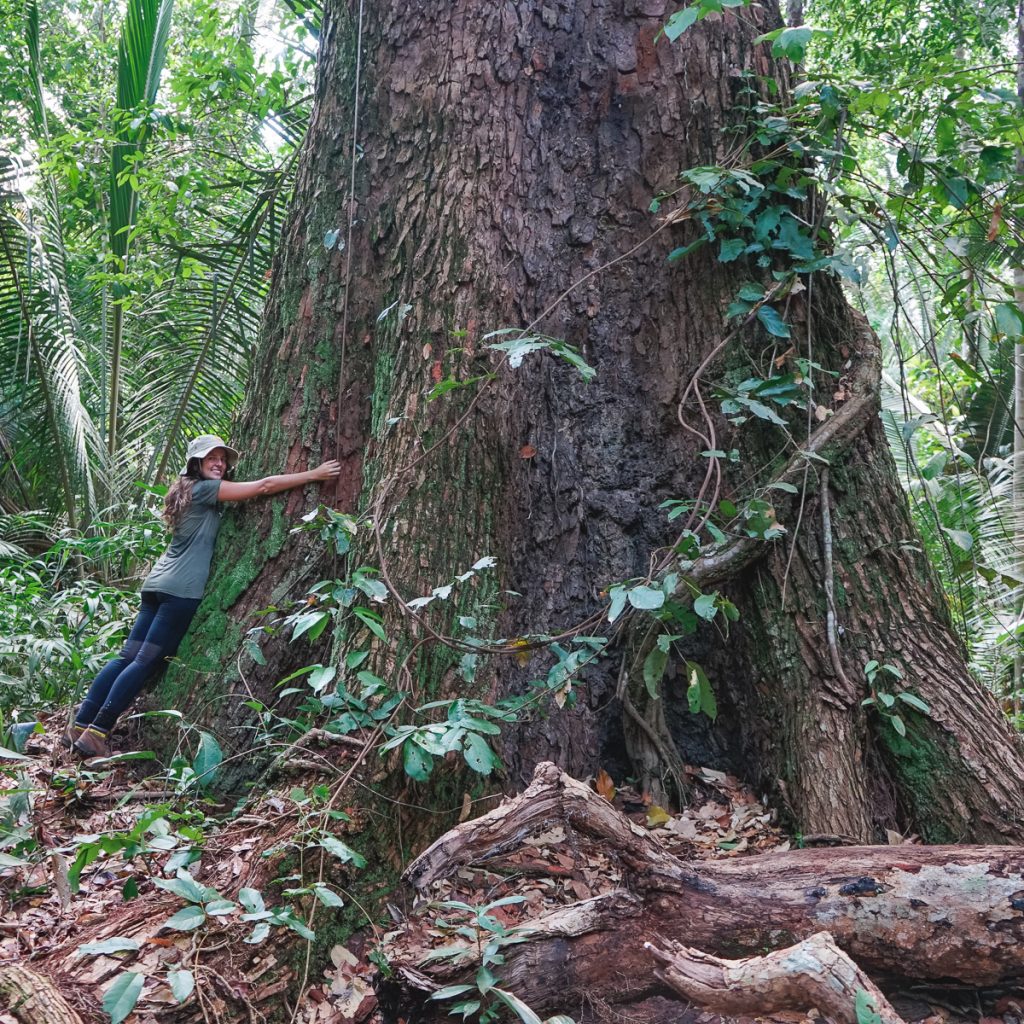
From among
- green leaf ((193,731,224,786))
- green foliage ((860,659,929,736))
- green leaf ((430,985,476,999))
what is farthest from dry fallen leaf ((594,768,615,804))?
green leaf ((193,731,224,786))

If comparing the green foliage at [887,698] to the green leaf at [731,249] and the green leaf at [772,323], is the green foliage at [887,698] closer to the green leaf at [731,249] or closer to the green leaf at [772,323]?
the green leaf at [772,323]

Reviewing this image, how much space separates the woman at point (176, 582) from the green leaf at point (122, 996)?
195cm

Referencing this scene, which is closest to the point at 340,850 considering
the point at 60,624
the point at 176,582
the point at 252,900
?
the point at 252,900

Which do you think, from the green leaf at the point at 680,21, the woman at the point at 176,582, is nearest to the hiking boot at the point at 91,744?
the woman at the point at 176,582

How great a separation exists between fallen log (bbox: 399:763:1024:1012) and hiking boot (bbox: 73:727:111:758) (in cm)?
197

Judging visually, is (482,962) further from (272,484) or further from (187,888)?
(272,484)

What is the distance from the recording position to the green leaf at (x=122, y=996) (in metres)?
1.85

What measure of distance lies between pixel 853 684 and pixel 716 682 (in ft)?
1.65

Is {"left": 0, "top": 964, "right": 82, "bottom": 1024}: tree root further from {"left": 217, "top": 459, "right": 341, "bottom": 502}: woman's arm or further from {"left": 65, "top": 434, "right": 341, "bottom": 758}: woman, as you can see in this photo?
{"left": 217, "top": 459, "right": 341, "bottom": 502}: woman's arm

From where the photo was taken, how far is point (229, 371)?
22.0 feet

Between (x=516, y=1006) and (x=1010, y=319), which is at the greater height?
(x=1010, y=319)

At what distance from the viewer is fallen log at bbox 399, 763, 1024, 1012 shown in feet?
7.54

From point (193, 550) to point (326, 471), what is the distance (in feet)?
2.63

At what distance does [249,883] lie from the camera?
2436mm
